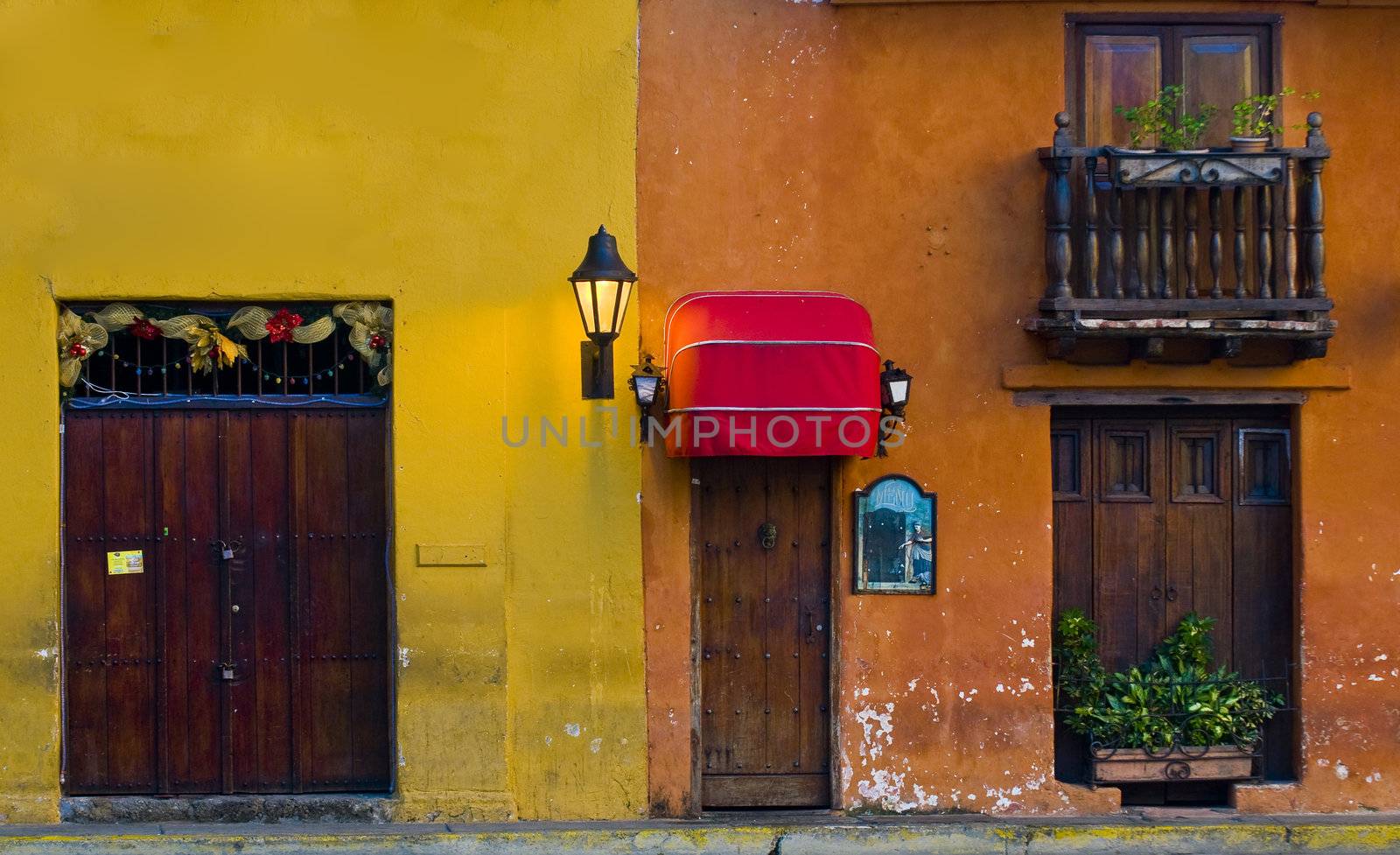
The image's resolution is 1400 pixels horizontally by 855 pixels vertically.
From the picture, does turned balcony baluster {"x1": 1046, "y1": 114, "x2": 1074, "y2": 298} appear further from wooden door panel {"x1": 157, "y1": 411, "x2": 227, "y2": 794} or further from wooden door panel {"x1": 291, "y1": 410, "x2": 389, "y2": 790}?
wooden door panel {"x1": 157, "y1": 411, "x2": 227, "y2": 794}

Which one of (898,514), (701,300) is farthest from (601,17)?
(898,514)

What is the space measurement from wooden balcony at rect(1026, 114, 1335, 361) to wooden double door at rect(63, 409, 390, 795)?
4.21m

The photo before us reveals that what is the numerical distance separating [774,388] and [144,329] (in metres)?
3.72

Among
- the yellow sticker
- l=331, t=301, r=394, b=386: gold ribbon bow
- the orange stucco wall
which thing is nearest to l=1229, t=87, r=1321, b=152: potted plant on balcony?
the orange stucco wall

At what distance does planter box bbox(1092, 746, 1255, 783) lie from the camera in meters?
8.66

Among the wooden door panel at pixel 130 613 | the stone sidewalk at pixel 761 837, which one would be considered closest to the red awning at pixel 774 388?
the stone sidewalk at pixel 761 837

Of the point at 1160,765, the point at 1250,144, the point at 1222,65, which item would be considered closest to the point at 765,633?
the point at 1160,765

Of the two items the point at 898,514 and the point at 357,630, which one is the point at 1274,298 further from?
the point at 357,630

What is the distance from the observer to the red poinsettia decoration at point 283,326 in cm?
852

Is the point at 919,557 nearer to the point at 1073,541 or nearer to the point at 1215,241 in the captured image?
the point at 1073,541

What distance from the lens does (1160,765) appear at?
8664mm

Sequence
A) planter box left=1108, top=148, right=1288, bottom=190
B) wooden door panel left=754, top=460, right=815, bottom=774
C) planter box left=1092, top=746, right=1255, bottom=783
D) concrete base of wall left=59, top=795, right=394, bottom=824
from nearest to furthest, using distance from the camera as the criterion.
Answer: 1. planter box left=1108, top=148, right=1288, bottom=190
2. concrete base of wall left=59, top=795, right=394, bottom=824
3. planter box left=1092, top=746, right=1255, bottom=783
4. wooden door panel left=754, top=460, right=815, bottom=774

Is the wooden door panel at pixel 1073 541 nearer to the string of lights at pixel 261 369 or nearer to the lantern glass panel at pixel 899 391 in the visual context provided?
the lantern glass panel at pixel 899 391

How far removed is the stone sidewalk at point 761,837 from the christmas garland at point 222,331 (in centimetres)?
261
